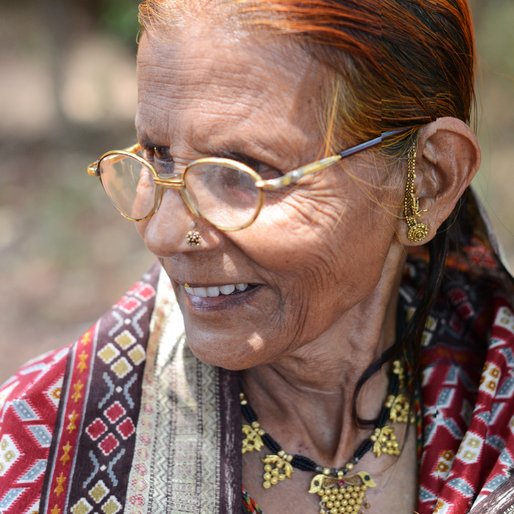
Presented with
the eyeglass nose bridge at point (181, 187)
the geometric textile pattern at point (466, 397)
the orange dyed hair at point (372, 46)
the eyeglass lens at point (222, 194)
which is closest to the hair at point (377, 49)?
the orange dyed hair at point (372, 46)

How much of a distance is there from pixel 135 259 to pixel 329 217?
442 cm

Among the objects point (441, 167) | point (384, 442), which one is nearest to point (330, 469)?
point (384, 442)

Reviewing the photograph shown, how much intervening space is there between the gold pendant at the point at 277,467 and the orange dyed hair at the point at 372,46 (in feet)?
2.96

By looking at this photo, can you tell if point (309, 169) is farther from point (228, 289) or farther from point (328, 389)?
point (328, 389)

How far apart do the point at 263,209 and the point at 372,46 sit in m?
0.43

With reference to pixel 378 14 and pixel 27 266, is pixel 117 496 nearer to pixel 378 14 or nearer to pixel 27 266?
pixel 378 14

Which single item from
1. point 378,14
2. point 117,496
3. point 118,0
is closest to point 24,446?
point 117,496

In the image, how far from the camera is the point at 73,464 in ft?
6.68

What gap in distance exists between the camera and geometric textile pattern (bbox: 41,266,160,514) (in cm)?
200

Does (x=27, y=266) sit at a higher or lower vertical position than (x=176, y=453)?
lower

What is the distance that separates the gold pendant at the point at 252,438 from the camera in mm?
2232

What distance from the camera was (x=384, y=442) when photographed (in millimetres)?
2305

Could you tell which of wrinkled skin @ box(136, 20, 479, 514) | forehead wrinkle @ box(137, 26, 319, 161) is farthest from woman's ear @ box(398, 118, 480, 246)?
forehead wrinkle @ box(137, 26, 319, 161)

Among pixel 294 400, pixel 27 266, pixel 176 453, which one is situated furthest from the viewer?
pixel 27 266
